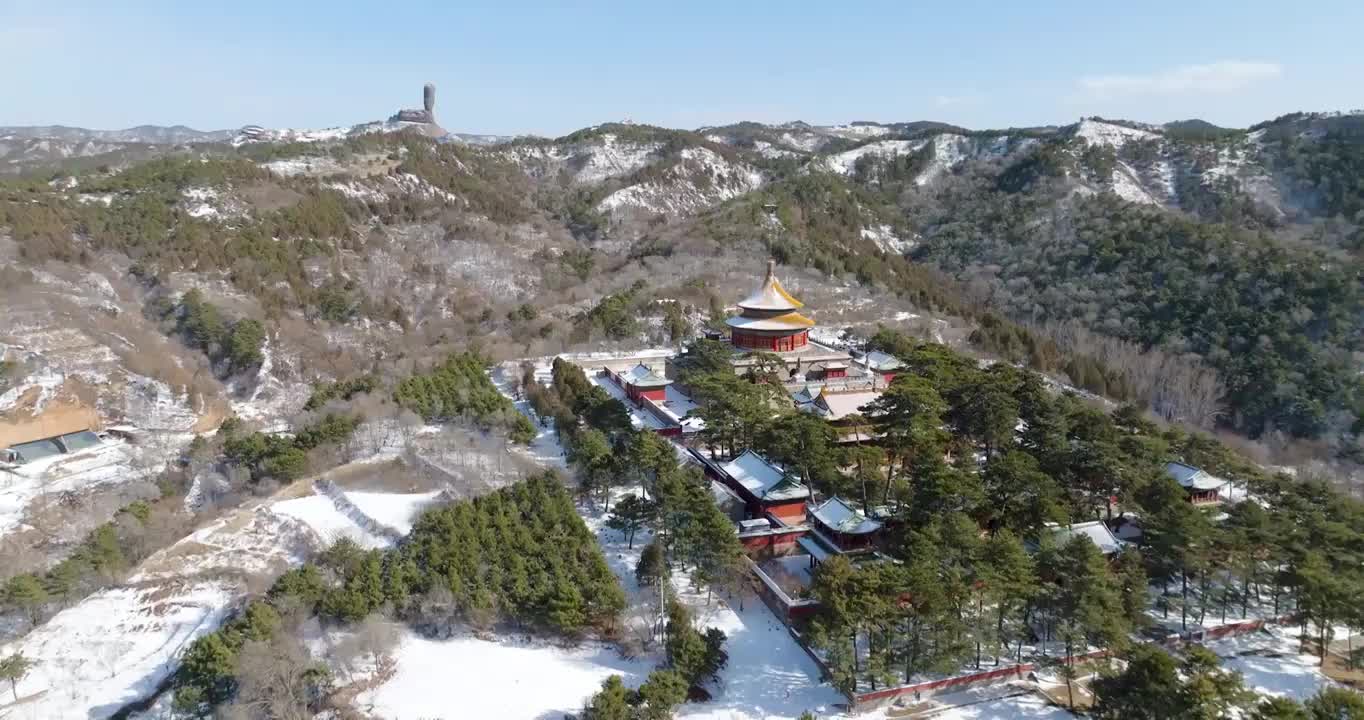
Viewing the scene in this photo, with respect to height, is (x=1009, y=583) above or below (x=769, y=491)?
above

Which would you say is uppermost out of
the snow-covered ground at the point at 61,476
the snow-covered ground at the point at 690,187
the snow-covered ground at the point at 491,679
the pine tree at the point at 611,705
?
the snow-covered ground at the point at 690,187

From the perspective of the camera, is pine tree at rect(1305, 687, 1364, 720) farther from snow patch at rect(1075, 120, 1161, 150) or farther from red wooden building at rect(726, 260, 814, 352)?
snow patch at rect(1075, 120, 1161, 150)

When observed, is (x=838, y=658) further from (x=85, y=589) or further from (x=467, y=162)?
Result: (x=467, y=162)

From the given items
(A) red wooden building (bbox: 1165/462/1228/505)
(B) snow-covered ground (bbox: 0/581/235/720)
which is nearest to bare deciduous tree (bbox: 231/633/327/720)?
(B) snow-covered ground (bbox: 0/581/235/720)

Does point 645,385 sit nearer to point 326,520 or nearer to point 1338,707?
point 326,520

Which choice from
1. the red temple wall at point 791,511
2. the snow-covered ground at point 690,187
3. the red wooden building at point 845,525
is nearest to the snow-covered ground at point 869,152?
the snow-covered ground at point 690,187

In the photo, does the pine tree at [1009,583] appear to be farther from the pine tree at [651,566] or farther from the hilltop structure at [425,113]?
the hilltop structure at [425,113]

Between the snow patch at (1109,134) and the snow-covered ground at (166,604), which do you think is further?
the snow patch at (1109,134)

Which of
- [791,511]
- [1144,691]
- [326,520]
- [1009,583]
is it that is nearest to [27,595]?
[326,520]
